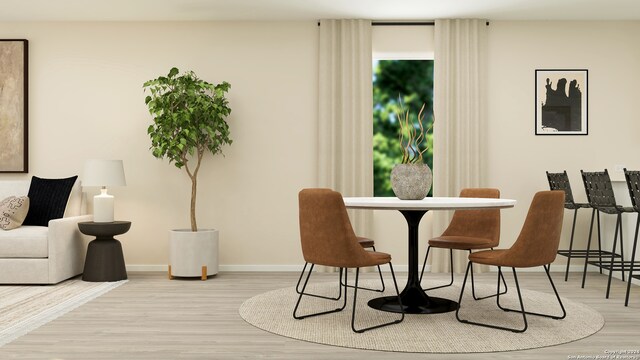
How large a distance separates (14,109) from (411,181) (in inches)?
171

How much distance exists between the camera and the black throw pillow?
5.81 meters

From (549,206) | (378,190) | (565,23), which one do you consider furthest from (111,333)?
(378,190)

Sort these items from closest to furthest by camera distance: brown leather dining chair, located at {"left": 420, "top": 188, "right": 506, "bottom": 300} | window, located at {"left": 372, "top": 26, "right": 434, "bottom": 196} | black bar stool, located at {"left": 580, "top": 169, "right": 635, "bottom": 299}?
brown leather dining chair, located at {"left": 420, "top": 188, "right": 506, "bottom": 300} → black bar stool, located at {"left": 580, "top": 169, "right": 635, "bottom": 299} → window, located at {"left": 372, "top": 26, "right": 434, "bottom": 196}

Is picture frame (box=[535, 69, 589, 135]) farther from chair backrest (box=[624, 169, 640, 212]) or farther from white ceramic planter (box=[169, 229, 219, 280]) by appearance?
white ceramic planter (box=[169, 229, 219, 280])

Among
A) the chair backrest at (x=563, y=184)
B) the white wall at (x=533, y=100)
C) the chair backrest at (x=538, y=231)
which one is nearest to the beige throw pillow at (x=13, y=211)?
the chair backrest at (x=538, y=231)

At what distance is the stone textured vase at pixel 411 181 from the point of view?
13.7 ft

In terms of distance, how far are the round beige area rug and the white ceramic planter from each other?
110 centimetres

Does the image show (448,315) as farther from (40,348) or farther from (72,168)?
(72,168)

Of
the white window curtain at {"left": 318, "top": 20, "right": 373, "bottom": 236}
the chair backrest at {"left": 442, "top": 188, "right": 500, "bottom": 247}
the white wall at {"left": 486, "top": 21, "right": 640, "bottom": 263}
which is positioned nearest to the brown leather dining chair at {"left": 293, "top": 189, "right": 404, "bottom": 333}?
the chair backrest at {"left": 442, "top": 188, "right": 500, "bottom": 247}

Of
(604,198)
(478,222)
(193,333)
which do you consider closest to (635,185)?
(604,198)

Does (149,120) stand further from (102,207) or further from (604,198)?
(604,198)

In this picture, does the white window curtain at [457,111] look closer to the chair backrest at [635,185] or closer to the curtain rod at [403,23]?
the curtain rod at [403,23]

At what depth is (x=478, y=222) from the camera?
15.9 ft

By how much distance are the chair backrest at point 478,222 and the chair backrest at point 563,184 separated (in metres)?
1.19
